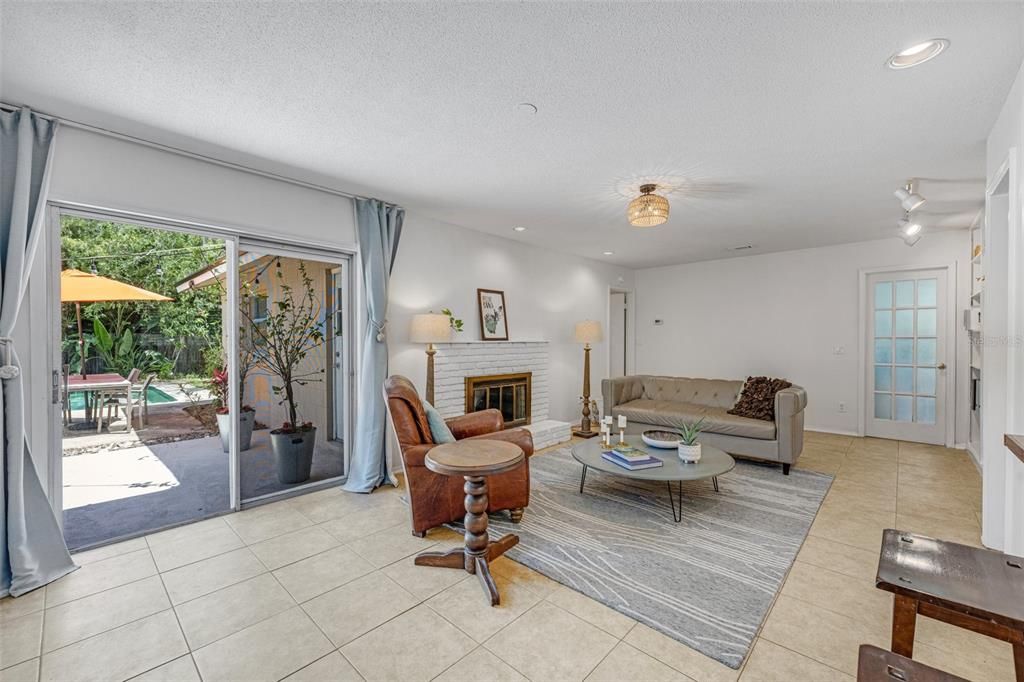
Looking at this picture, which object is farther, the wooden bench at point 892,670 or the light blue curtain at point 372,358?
the light blue curtain at point 372,358

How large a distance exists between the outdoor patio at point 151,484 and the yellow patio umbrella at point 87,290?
0.72 meters

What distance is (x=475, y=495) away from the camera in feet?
7.62

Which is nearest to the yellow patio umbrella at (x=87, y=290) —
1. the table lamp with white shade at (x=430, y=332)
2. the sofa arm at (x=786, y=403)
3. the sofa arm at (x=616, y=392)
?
the table lamp with white shade at (x=430, y=332)

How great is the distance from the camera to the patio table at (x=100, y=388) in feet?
8.69

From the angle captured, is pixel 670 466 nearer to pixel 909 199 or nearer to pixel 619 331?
pixel 909 199

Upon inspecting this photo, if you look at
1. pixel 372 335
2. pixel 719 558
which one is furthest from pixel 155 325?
pixel 719 558

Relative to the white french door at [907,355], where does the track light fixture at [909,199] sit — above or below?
above

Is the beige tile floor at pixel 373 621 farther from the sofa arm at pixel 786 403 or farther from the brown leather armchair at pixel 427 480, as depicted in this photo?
the sofa arm at pixel 786 403

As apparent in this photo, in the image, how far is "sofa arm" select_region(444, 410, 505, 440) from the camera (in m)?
3.30

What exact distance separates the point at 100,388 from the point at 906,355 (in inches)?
301

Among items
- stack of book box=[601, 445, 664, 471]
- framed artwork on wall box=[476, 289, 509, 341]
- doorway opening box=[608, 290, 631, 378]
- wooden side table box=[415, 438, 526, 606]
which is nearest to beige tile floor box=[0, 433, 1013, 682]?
wooden side table box=[415, 438, 526, 606]

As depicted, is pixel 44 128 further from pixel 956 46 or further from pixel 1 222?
pixel 956 46

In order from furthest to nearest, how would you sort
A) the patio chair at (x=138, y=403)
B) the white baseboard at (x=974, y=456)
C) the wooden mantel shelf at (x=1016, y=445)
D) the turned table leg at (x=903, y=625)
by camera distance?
the white baseboard at (x=974, y=456), the patio chair at (x=138, y=403), the wooden mantel shelf at (x=1016, y=445), the turned table leg at (x=903, y=625)

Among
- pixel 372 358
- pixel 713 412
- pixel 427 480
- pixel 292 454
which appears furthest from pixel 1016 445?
pixel 292 454
